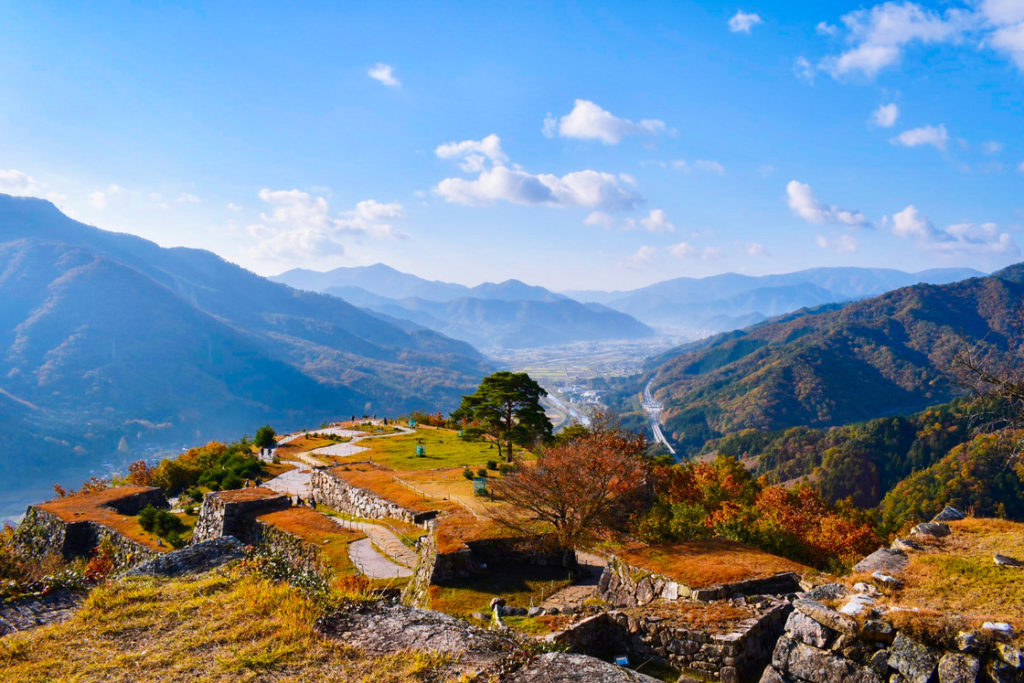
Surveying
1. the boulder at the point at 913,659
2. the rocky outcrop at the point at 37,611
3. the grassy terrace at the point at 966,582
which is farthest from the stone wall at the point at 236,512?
the grassy terrace at the point at 966,582

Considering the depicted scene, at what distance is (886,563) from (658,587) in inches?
217

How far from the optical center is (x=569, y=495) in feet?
67.1

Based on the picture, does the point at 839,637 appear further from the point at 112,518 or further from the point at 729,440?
the point at 729,440

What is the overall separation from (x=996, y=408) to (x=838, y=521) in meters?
7.26

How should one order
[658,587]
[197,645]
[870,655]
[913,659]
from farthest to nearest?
[658,587] → [870,655] → [913,659] → [197,645]

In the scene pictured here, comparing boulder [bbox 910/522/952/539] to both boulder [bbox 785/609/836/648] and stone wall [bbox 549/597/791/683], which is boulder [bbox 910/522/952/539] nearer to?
stone wall [bbox 549/597/791/683]

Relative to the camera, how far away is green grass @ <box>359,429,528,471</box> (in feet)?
126

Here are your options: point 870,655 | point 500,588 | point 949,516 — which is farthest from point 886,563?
point 500,588

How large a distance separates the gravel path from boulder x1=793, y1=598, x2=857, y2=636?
14.8 meters

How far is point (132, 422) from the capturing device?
641 feet

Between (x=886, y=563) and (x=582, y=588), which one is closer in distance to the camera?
(x=886, y=563)

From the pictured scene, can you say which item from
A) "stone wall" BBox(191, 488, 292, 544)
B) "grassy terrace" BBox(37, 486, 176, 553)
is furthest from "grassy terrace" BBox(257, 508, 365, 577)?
"grassy terrace" BBox(37, 486, 176, 553)

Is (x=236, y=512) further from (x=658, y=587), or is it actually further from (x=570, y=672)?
(x=570, y=672)

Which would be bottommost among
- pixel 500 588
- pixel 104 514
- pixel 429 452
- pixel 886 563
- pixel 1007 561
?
pixel 104 514
